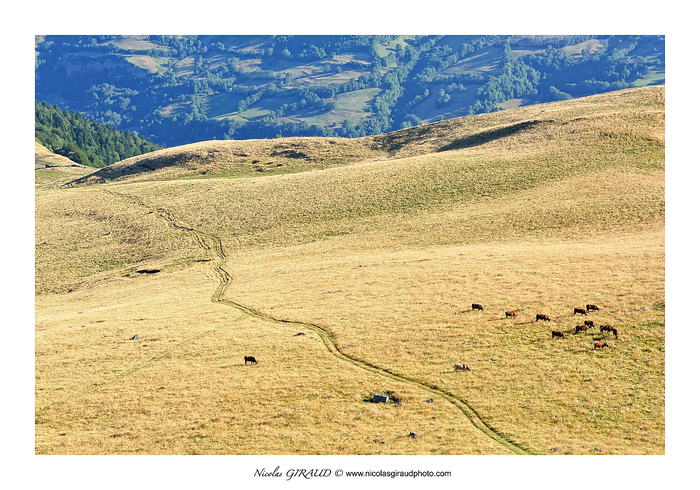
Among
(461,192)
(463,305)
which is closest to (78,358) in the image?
(463,305)

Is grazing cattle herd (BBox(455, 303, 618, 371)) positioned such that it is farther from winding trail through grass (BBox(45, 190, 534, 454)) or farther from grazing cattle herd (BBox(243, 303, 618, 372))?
winding trail through grass (BBox(45, 190, 534, 454))

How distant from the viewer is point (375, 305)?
1793 inches

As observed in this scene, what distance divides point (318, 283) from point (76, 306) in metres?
26.8

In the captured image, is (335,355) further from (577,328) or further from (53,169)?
(53,169)

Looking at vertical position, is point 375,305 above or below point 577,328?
above

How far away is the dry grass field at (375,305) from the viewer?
96.0 feet

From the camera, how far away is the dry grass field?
96.0 ft

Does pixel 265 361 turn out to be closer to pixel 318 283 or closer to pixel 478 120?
pixel 318 283

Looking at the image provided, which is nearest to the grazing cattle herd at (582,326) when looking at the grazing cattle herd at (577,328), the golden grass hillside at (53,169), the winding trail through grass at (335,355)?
the grazing cattle herd at (577,328)

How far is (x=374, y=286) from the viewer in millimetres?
50031

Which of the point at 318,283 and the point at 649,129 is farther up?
the point at 649,129

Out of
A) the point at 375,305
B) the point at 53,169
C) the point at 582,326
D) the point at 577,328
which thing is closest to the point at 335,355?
the point at 375,305

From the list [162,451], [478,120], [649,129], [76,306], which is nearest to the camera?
[162,451]

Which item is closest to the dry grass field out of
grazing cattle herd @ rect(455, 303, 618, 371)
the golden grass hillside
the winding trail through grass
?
the winding trail through grass
